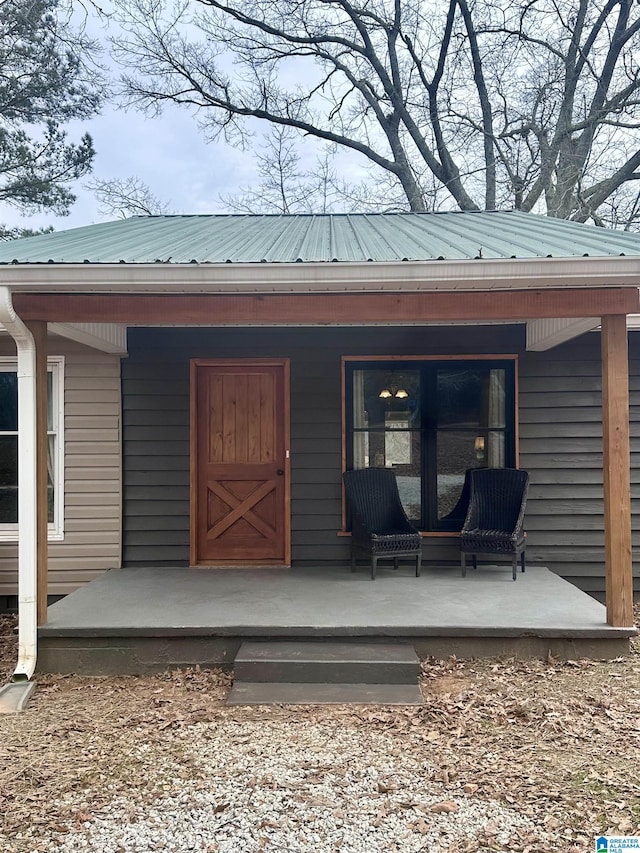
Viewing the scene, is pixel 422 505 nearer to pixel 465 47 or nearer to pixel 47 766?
pixel 47 766

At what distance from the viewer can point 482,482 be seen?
4.96m

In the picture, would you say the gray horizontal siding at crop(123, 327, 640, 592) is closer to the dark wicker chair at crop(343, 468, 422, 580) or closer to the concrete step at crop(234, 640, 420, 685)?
the dark wicker chair at crop(343, 468, 422, 580)

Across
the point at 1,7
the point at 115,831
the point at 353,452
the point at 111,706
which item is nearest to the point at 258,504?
the point at 353,452

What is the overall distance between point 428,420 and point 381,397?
0.45 m

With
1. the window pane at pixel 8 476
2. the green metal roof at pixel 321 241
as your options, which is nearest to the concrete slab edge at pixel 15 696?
the window pane at pixel 8 476

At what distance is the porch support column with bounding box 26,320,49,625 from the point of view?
3580 mm

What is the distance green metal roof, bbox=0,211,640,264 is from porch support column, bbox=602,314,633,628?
1.82 ft

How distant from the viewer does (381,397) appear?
202 inches

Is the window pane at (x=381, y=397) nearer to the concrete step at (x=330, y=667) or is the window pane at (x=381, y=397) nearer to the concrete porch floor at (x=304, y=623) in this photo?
the concrete porch floor at (x=304, y=623)

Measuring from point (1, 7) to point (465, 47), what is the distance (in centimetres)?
931

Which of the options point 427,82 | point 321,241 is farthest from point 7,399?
point 427,82

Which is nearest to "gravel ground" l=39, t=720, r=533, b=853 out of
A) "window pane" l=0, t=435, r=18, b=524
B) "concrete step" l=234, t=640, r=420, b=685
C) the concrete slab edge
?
"concrete step" l=234, t=640, r=420, b=685

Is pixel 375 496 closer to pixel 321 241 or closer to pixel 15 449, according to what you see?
pixel 321 241

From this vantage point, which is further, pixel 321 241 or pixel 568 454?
pixel 568 454
